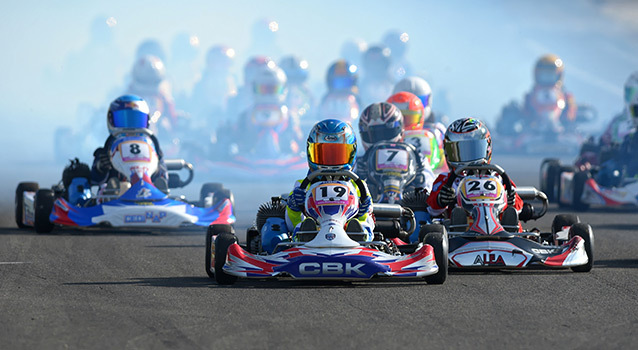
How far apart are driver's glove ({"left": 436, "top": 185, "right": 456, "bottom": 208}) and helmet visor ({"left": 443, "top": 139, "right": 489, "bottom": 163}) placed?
0.44 m

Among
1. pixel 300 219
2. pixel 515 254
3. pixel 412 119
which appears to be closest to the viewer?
pixel 515 254

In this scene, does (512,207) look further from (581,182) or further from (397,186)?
(581,182)

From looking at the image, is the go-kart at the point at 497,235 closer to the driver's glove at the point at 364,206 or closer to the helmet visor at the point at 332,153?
the driver's glove at the point at 364,206

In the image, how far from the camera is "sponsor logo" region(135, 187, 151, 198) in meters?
13.7

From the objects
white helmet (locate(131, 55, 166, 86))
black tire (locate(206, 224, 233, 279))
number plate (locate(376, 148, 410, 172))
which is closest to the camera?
black tire (locate(206, 224, 233, 279))

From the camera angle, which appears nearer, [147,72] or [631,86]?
[631,86]

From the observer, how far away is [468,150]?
1120 cm

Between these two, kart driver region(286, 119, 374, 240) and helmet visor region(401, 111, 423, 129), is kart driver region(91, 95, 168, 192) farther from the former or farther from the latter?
kart driver region(286, 119, 374, 240)

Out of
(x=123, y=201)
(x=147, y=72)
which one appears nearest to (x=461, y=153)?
(x=123, y=201)

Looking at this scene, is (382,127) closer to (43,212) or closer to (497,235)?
(43,212)

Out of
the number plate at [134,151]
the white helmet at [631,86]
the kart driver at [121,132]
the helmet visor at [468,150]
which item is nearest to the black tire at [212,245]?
the helmet visor at [468,150]

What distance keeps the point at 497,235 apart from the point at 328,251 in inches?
72.2

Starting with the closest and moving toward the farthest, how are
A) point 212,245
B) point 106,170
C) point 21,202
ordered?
point 212,245 → point 21,202 → point 106,170

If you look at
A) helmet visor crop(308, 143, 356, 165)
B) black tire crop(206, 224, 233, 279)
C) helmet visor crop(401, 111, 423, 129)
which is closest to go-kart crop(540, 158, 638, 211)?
helmet visor crop(401, 111, 423, 129)
